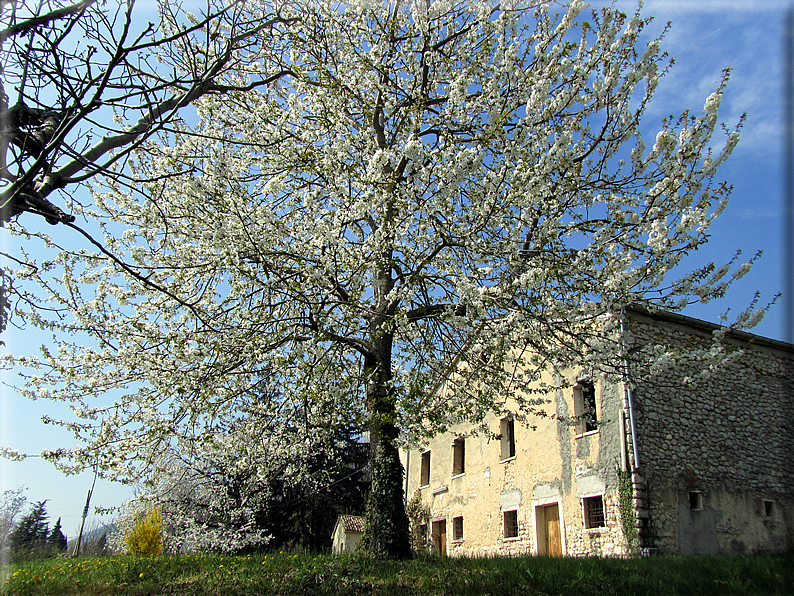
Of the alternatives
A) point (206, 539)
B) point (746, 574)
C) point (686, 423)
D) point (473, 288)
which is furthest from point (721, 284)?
point (206, 539)

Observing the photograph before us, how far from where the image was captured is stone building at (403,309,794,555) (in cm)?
1148

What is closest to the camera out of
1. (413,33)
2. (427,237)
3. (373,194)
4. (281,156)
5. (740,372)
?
(373,194)

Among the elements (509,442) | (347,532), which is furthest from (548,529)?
(347,532)

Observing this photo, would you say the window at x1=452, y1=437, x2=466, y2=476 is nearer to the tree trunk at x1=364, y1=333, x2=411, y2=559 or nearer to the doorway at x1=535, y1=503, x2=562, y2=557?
the doorway at x1=535, y1=503, x2=562, y2=557

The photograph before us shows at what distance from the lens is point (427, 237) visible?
6.86 meters

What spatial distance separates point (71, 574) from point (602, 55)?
37.2ft

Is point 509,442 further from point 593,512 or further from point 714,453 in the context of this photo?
point 714,453

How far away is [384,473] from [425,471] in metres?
14.1

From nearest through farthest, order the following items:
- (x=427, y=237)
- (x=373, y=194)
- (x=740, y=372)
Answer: (x=373, y=194) < (x=427, y=237) < (x=740, y=372)

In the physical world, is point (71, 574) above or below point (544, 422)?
below

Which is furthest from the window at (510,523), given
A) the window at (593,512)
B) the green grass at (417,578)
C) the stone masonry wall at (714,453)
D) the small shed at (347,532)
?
the small shed at (347,532)

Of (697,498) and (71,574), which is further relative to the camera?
(697,498)

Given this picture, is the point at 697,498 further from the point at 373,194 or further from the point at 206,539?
the point at 206,539

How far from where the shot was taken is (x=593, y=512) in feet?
40.6
